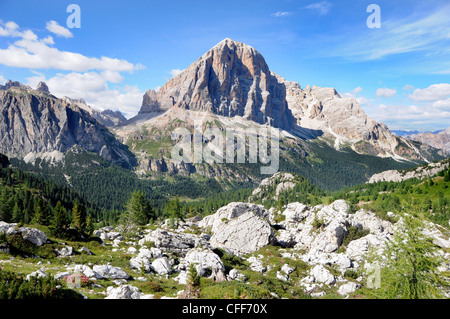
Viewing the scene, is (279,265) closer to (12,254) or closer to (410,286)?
(410,286)

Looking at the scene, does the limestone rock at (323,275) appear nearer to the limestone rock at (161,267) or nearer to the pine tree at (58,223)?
the limestone rock at (161,267)

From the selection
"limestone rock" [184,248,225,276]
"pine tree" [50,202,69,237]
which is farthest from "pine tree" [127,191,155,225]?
"limestone rock" [184,248,225,276]

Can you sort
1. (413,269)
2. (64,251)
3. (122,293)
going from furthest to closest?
(64,251) < (122,293) < (413,269)

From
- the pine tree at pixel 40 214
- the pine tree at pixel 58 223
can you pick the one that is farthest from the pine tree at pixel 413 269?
the pine tree at pixel 40 214

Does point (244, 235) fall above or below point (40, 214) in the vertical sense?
below

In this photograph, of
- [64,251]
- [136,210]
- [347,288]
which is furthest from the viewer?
[136,210]

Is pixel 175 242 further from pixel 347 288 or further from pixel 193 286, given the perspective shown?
pixel 347 288

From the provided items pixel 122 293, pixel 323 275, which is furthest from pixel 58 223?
pixel 323 275

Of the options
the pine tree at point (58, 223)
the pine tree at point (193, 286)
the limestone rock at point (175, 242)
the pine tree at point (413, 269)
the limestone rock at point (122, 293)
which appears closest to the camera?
the pine tree at point (413, 269)

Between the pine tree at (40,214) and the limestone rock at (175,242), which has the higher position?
the pine tree at (40,214)

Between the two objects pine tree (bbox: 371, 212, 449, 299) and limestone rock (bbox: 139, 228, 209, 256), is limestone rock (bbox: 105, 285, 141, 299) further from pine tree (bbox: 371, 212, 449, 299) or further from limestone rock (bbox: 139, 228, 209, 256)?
limestone rock (bbox: 139, 228, 209, 256)

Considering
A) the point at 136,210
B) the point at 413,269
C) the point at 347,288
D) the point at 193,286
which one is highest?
the point at 413,269
